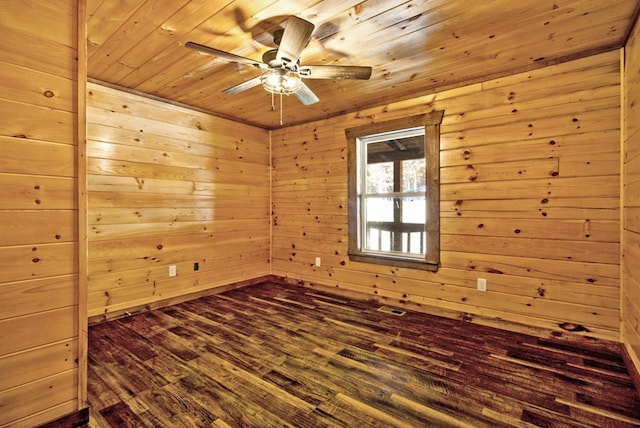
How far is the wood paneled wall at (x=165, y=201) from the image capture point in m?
2.96

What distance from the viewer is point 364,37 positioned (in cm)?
214

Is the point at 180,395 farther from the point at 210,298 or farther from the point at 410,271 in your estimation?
the point at 410,271

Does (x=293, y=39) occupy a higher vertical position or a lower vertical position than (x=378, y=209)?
higher

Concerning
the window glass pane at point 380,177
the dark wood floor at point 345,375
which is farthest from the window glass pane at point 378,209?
the dark wood floor at point 345,375

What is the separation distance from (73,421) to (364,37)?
282 centimetres

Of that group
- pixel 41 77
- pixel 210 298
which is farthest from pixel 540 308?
pixel 41 77

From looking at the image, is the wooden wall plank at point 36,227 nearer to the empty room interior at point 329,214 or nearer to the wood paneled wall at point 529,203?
the empty room interior at point 329,214

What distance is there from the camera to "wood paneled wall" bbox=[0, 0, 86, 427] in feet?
4.48

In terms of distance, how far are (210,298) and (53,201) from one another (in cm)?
251

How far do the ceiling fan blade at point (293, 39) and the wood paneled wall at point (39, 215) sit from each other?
1044 mm

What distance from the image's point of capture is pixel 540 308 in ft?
8.63

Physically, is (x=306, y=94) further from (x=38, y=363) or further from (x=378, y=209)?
(x=38, y=363)

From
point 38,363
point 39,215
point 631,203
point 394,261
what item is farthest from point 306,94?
point 631,203

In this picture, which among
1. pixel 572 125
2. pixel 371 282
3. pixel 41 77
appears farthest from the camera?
pixel 371 282
